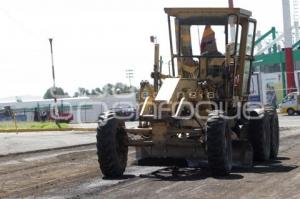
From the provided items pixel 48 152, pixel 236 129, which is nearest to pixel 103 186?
pixel 236 129

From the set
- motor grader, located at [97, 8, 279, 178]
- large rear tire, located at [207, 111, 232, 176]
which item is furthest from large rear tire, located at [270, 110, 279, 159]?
large rear tire, located at [207, 111, 232, 176]

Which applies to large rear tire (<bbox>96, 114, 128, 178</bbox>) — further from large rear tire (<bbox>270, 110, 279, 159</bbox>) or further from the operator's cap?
large rear tire (<bbox>270, 110, 279, 159</bbox>)

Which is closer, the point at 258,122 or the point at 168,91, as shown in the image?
the point at 168,91

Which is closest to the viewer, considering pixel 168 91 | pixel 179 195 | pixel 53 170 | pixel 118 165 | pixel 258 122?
pixel 179 195

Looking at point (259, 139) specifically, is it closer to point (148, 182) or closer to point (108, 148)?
point (108, 148)

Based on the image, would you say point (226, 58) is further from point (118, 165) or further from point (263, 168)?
point (118, 165)

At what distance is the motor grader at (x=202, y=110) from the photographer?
11930 mm

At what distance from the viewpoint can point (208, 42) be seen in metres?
14.1

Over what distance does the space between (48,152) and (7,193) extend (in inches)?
367

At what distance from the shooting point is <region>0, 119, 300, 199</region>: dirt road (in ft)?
31.5

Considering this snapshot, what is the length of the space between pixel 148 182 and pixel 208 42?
4.32 meters

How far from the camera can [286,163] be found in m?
14.0

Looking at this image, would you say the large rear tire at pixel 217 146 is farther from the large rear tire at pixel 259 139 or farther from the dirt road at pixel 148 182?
the large rear tire at pixel 259 139

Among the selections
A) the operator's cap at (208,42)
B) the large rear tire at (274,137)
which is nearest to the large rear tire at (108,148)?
the operator's cap at (208,42)
